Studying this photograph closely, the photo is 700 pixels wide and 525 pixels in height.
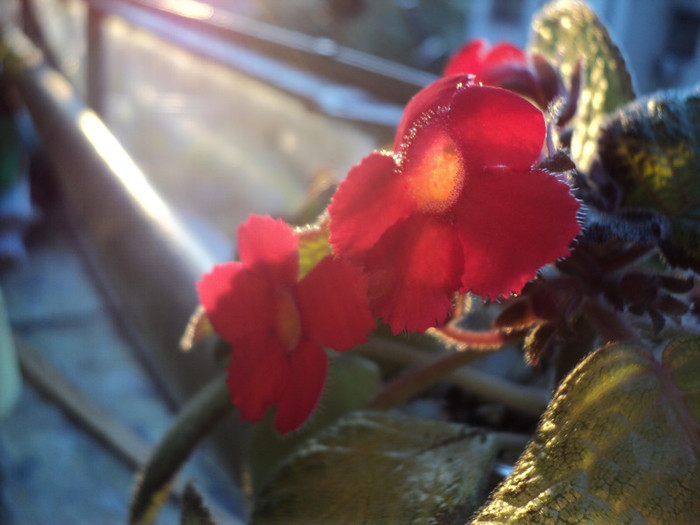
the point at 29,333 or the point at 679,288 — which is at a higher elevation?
the point at 679,288

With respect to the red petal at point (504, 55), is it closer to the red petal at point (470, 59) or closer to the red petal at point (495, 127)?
the red petal at point (470, 59)

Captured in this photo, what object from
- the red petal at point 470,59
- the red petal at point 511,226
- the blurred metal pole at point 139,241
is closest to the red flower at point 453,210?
the red petal at point 511,226

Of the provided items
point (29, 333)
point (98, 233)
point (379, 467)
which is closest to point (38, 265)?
point (29, 333)

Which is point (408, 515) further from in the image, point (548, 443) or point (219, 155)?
point (219, 155)

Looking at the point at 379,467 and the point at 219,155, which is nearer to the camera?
the point at 379,467

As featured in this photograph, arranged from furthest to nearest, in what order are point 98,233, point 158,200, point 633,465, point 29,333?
1. point 29,333
2. point 98,233
3. point 158,200
4. point 633,465

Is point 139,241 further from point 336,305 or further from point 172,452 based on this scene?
point 336,305

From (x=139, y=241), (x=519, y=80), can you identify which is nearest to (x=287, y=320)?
(x=519, y=80)
